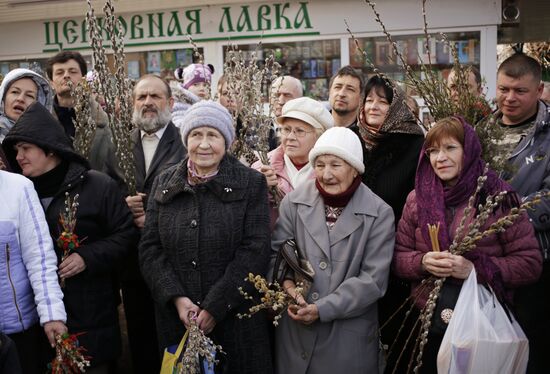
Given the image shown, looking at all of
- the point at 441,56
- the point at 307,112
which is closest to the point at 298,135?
the point at 307,112

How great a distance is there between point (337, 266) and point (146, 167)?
161 centimetres

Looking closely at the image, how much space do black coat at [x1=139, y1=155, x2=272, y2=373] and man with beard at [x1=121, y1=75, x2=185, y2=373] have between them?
0.77 m

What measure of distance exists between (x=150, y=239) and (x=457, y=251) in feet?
5.12

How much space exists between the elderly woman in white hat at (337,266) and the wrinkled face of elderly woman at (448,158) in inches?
13.7

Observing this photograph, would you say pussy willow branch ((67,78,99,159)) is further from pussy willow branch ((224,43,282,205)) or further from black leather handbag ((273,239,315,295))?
black leather handbag ((273,239,315,295))

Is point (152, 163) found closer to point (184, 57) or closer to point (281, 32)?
point (281, 32)

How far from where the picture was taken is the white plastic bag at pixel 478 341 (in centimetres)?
262

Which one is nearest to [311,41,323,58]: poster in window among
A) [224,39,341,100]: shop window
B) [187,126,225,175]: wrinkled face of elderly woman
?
[224,39,341,100]: shop window

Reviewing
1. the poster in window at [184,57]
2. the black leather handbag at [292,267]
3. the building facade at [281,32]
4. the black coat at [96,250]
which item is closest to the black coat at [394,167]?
the black leather handbag at [292,267]

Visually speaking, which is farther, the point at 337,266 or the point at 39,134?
the point at 39,134

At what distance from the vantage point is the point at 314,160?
10.2ft

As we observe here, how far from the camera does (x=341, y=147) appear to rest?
2990 millimetres

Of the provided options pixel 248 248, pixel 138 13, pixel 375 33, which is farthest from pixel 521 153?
pixel 138 13

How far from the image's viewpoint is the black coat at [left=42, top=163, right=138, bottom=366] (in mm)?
3164
